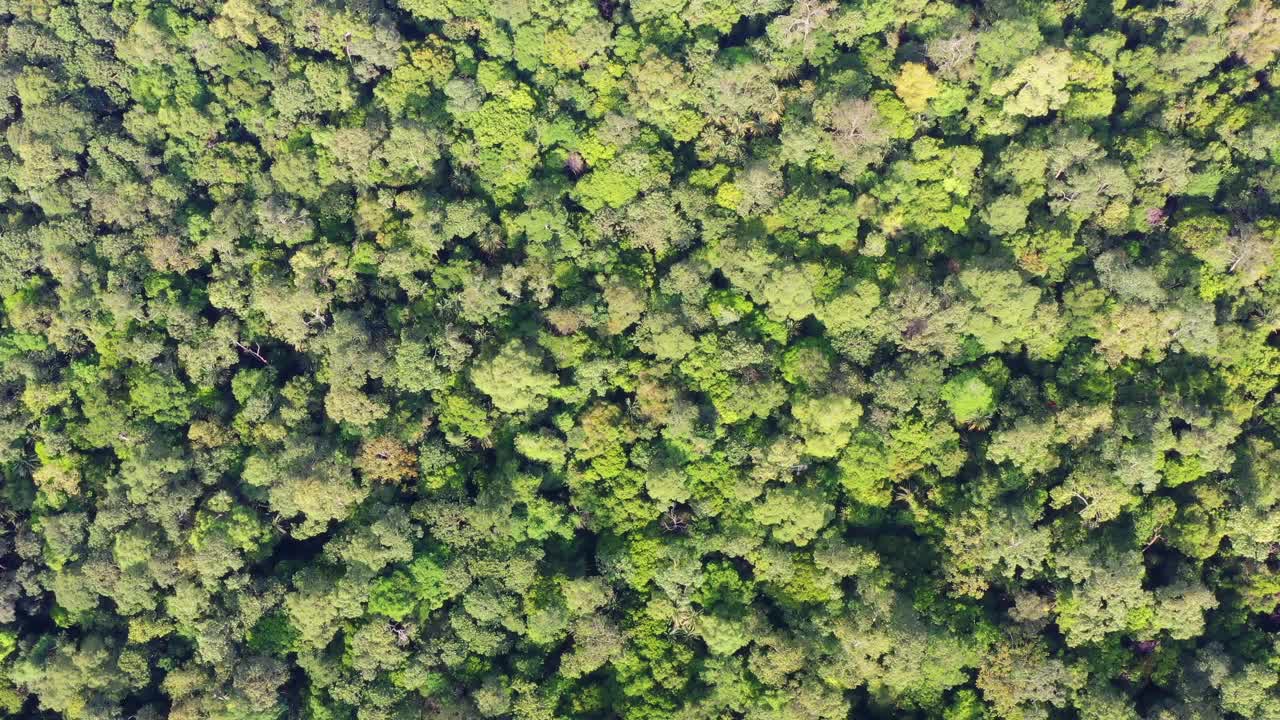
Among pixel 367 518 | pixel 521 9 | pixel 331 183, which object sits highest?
pixel 521 9

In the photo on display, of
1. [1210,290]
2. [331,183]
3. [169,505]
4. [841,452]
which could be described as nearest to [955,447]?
[841,452]

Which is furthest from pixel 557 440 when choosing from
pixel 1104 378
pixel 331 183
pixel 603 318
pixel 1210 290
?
pixel 1210 290

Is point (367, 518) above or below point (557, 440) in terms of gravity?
below

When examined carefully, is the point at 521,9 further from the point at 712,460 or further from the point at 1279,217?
the point at 1279,217

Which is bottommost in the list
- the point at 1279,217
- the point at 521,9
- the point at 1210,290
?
the point at 1210,290

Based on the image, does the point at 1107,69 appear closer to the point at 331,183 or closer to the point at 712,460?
the point at 712,460

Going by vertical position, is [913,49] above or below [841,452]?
above

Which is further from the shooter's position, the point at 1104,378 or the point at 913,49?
the point at 913,49
